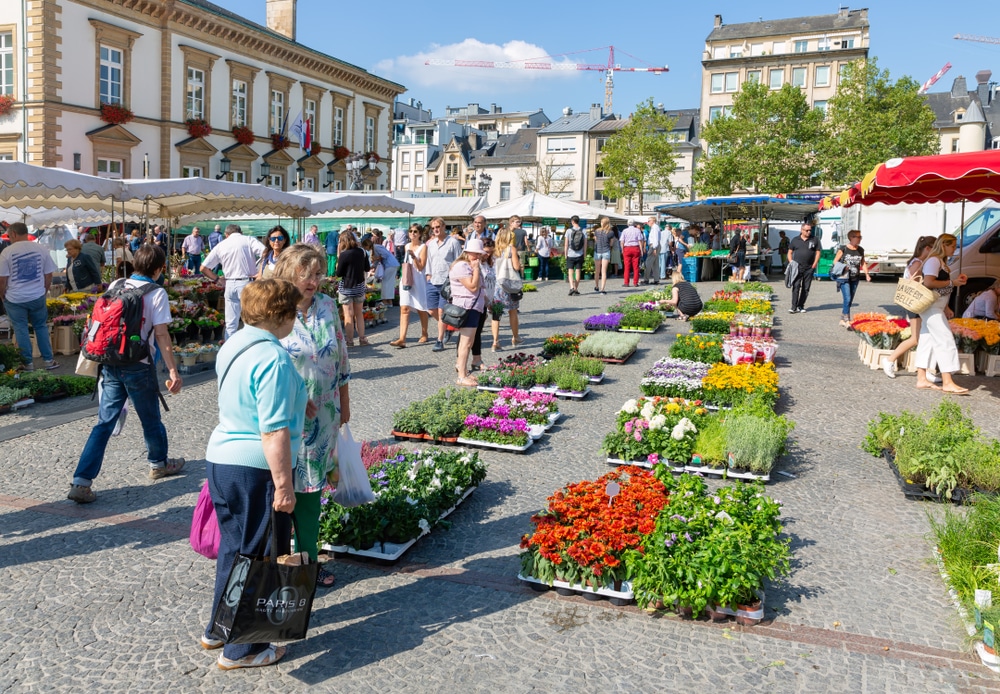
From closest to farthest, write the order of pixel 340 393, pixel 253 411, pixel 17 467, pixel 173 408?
pixel 253 411
pixel 340 393
pixel 17 467
pixel 173 408

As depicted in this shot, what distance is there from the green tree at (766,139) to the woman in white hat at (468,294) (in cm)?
4830

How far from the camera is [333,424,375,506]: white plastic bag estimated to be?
4488mm

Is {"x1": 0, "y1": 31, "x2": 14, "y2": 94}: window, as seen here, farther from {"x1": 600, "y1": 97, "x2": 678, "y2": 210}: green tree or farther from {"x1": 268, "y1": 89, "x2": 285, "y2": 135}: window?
{"x1": 600, "y1": 97, "x2": 678, "y2": 210}: green tree

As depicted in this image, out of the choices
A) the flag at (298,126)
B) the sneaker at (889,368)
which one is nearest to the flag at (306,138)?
the flag at (298,126)

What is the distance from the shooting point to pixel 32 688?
3.64 metres

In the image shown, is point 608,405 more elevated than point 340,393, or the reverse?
point 340,393

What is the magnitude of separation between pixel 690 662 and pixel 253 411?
2313 millimetres

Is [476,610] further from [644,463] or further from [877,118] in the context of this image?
[877,118]

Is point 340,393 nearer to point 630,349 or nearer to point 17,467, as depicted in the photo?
→ point 17,467

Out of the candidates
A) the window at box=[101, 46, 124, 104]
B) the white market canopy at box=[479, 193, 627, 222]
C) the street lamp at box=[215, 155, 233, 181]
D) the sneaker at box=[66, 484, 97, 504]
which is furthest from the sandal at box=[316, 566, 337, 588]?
the street lamp at box=[215, 155, 233, 181]

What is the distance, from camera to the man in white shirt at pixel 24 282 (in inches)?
402

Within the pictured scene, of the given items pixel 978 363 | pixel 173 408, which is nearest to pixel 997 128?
pixel 978 363

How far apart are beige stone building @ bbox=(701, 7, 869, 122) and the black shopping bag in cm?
8074

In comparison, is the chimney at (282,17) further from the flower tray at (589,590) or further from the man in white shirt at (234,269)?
the flower tray at (589,590)
